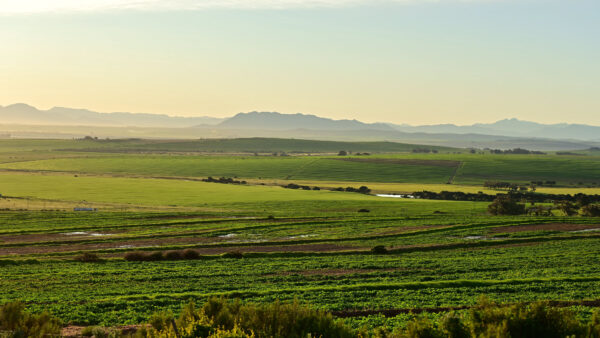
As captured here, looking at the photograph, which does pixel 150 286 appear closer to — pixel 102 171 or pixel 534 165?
pixel 102 171

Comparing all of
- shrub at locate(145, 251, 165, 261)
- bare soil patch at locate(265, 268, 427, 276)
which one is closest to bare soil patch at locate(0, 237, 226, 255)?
shrub at locate(145, 251, 165, 261)

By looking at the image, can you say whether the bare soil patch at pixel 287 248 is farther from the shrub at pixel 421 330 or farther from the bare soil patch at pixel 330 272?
the shrub at pixel 421 330

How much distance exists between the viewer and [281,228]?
2507 inches

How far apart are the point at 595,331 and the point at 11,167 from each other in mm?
174188

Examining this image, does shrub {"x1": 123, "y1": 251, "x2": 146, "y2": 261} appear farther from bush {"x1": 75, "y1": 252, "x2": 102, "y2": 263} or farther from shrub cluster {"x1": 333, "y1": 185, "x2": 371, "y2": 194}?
shrub cluster {"x1": 333, "y1": 185, "x2": 371, "y2": 194}

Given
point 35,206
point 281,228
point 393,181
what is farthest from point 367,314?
point 393,181

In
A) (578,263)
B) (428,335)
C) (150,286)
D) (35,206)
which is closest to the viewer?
(428,335)

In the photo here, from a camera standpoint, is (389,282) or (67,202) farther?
(67,202)

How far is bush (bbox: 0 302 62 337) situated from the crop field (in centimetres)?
438

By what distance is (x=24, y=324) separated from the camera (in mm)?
17578

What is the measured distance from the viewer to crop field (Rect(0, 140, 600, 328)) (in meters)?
27.6

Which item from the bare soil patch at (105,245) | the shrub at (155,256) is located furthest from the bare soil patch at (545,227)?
the shrub at (155,256)

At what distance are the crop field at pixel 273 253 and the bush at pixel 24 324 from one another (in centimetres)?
438

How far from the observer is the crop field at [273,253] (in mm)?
27562
